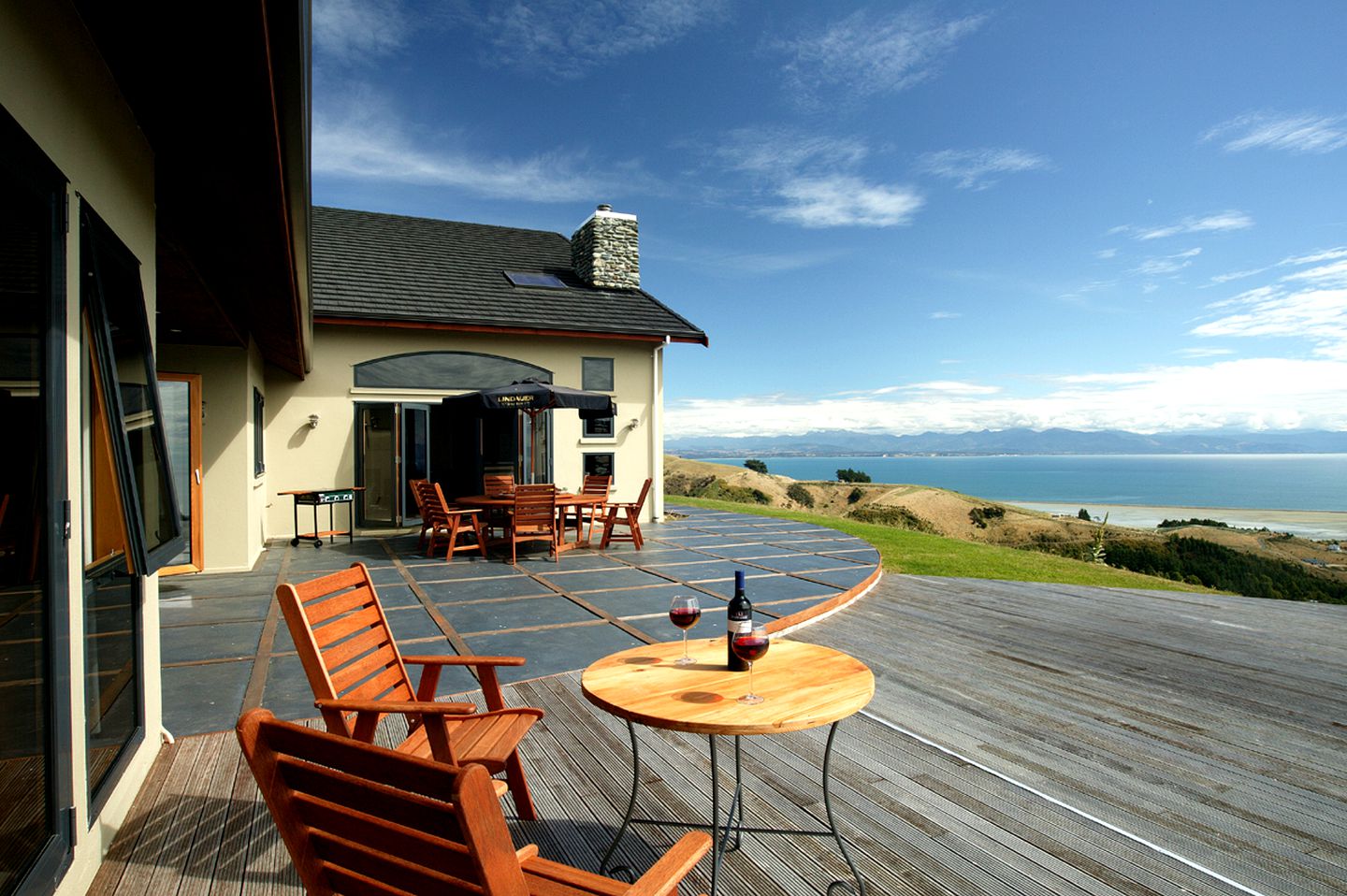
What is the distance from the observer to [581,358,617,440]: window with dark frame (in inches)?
510

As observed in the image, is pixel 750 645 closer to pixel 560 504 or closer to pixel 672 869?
pixel 672 869

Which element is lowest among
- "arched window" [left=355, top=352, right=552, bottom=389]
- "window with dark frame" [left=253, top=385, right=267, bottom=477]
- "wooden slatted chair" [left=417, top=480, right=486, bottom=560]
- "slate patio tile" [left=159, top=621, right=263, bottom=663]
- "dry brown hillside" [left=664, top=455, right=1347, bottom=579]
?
"dry brown hillside" [left=664, top=455, right=1347, bottom=579]

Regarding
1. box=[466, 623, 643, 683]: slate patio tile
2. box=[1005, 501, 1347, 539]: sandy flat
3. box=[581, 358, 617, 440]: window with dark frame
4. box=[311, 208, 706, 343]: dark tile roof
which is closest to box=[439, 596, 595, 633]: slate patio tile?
box=[466, 623, 643, 683]: slate patio tile

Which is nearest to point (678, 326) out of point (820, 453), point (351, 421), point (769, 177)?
point (351, 421)

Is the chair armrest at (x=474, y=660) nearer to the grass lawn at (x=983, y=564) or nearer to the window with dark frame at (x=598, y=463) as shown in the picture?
the grass lawn at (x=983, y=564)

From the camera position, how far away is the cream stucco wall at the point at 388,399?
1113cm

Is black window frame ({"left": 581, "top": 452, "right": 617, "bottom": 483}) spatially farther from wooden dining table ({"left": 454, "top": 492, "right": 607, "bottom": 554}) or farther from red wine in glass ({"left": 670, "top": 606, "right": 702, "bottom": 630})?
red wine in glass ({"left": 670, "top": 606, "right": 702, "bottom": 630})

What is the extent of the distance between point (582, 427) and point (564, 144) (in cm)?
1277

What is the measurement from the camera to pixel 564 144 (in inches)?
855

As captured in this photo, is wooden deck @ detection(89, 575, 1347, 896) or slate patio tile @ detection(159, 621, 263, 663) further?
slate patio tile @ detection(159, 621, 263, 663)

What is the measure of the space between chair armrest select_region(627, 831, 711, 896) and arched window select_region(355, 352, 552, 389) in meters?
10.9

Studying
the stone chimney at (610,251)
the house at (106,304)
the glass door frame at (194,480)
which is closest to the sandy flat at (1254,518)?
the stone chimney at (610,251)

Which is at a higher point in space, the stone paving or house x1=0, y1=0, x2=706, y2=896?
house x1=0, y1=0, x2=706, y2=896

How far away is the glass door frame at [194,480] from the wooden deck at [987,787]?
17.6 feet
